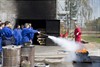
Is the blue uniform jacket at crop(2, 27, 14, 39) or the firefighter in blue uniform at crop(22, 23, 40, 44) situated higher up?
the blue uniform jacket at crop(2, 27, 14, 39)

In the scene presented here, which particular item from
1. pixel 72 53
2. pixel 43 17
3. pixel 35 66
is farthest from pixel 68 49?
pixel 43 17

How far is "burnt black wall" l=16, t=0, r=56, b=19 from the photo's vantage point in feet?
74.9

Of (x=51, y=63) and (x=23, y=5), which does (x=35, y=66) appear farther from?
(x=23, y=5)

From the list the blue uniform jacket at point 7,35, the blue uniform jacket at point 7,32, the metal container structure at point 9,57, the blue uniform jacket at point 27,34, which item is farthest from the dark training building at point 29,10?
the metal container structure at point 9,57

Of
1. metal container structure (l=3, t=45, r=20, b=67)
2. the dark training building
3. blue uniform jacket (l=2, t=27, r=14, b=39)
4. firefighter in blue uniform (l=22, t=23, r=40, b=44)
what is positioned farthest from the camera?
the dark training building

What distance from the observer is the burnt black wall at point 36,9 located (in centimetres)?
2284

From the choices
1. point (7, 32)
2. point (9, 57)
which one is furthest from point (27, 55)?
point (7, 32)

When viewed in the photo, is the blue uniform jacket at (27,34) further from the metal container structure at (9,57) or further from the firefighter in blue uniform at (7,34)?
the metal container structure at (9,57)

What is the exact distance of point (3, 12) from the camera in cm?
2273

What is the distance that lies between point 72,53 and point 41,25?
370 inches

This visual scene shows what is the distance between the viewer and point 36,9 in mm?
23000

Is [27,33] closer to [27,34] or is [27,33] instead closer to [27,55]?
[27,34]

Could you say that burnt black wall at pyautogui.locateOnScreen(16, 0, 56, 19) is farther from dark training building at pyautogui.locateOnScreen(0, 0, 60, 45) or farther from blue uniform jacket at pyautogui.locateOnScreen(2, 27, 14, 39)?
blue uniform jacket at pyautogui.locateOnScreen(2, 27, 14, 39)

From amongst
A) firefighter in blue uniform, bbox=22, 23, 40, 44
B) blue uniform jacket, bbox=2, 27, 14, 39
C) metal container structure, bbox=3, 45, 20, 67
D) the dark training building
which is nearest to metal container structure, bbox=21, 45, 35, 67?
metal container structure, bbox=3, 45, 20, 67
